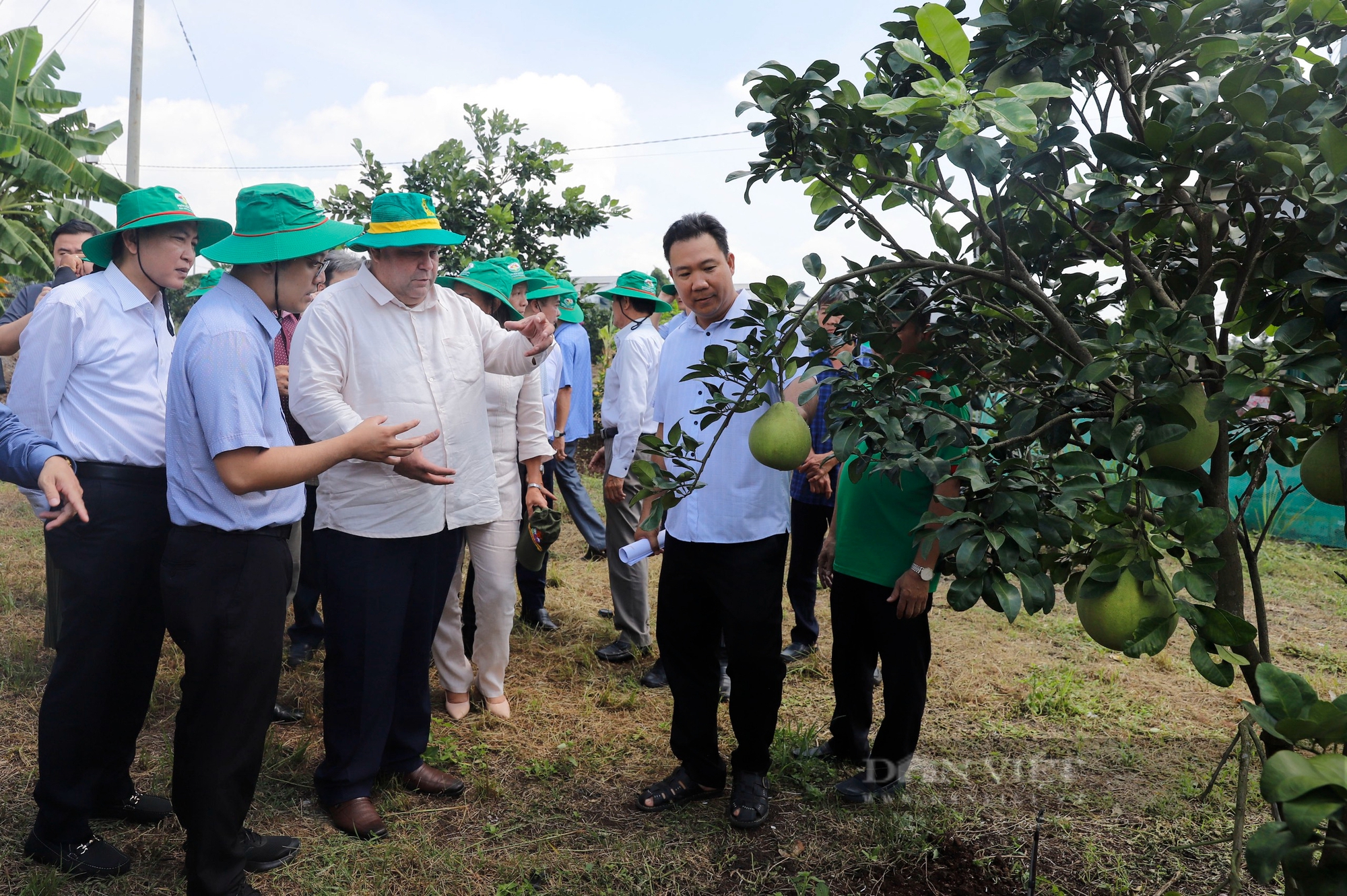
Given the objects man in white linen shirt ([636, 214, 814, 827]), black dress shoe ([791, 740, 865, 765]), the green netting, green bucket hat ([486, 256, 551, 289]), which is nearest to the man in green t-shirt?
black dress shoe ([791, 740, 865, 765])

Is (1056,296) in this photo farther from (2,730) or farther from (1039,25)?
(2,730)

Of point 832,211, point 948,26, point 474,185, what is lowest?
point 832,211

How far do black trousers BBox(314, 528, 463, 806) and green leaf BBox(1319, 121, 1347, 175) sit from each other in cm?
263

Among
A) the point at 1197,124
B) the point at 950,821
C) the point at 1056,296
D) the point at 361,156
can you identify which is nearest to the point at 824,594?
the point at 950,821

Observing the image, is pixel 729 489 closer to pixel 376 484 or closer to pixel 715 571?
pixel 715 571

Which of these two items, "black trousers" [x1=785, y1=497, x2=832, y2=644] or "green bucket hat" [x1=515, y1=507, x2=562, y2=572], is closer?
"green bucket hat" [x1=515, y1=507, x2=562, y2=572]

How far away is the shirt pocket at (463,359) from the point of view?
3.12m

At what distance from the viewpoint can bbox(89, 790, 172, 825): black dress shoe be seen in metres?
2.89

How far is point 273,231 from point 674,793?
2.25 meters

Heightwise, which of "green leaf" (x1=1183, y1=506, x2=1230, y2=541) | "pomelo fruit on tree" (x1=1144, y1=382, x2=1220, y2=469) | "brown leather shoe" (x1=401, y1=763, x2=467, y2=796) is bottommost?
"brown leather shoe" (x1=401, y1=763, x2=467, y2=796)

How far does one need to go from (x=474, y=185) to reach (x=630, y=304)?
3.95 meters

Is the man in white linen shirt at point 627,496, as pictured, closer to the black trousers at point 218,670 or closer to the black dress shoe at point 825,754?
the black dress shoe at point 825,754

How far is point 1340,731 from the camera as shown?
3.40 feet

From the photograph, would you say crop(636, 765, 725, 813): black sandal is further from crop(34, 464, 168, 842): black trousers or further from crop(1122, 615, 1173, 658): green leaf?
crop(1122, 615, 1173, 658): green leaf
